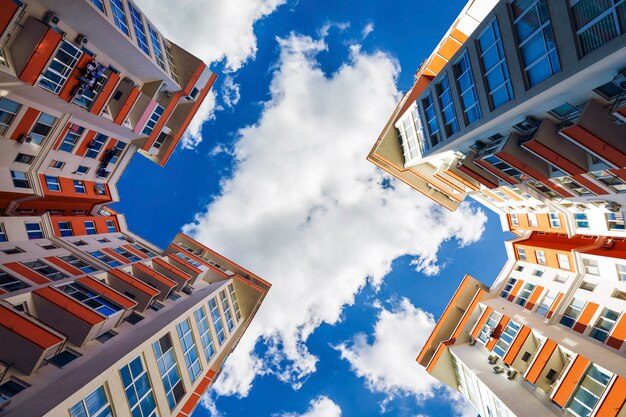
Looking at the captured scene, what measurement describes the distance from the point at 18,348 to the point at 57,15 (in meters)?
23.6

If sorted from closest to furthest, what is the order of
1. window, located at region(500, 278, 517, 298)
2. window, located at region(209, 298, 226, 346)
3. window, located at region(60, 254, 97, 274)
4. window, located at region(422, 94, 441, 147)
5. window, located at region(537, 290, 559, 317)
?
window, located at region(60, 254, 97, 274) < window, located at region(422, 94, 441, 147) < window, located at region(537, 290, 559, 317) < window, located at region(209, 298, 226, 346) < window, located at region(500, 278, 517, 298)

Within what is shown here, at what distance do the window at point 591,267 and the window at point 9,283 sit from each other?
44427 mm

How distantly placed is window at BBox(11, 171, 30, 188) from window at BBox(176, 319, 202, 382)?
56.6 feet

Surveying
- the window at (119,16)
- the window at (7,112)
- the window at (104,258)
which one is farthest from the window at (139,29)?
the window at (104,258)

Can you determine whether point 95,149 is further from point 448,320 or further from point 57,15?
point 448,320

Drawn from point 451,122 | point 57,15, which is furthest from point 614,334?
point 57,15

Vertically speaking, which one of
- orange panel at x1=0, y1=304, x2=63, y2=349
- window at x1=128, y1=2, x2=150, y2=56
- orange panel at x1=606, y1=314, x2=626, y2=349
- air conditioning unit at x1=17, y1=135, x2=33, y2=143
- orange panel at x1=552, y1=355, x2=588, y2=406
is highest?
window at x1=128, y1=2, x2=150, y2=56

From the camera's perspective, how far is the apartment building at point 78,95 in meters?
22.5

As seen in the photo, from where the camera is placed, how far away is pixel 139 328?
977 inches

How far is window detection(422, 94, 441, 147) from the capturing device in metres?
31.7

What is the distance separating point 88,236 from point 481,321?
146 feet

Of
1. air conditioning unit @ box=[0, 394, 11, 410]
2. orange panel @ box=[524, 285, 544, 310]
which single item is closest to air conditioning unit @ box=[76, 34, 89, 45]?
air conditioning unit @ box=[0, 394, 11, 410]

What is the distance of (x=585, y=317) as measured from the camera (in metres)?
28.0

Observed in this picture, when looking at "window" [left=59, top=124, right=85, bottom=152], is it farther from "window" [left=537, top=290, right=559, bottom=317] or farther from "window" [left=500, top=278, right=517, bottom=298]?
"window" [left=500, top=278, right=517, bottom=298]
